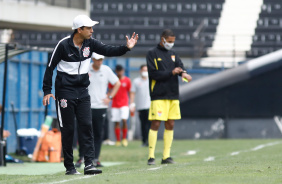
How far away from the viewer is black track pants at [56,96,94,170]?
867 cm

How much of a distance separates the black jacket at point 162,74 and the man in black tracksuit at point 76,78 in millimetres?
2097

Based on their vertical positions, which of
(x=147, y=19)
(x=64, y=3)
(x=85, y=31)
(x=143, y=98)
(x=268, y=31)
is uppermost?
(x=147, y=19)

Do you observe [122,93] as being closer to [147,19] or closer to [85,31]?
[85,31]

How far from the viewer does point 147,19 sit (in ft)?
142

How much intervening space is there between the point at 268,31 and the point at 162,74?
30.2m

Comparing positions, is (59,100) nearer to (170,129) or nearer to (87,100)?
(87,100)

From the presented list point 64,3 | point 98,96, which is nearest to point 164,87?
point 98,96

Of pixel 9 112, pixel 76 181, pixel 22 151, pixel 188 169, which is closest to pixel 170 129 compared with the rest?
pixel 188 169

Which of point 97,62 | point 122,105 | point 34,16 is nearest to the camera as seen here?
point 97,62

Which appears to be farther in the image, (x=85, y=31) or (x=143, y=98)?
(x=143, y=98)

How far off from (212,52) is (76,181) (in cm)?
2394

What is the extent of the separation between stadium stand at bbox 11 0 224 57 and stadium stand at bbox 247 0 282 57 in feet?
10.8

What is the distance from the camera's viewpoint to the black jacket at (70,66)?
8.55m

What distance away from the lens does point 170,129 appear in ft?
35.9
